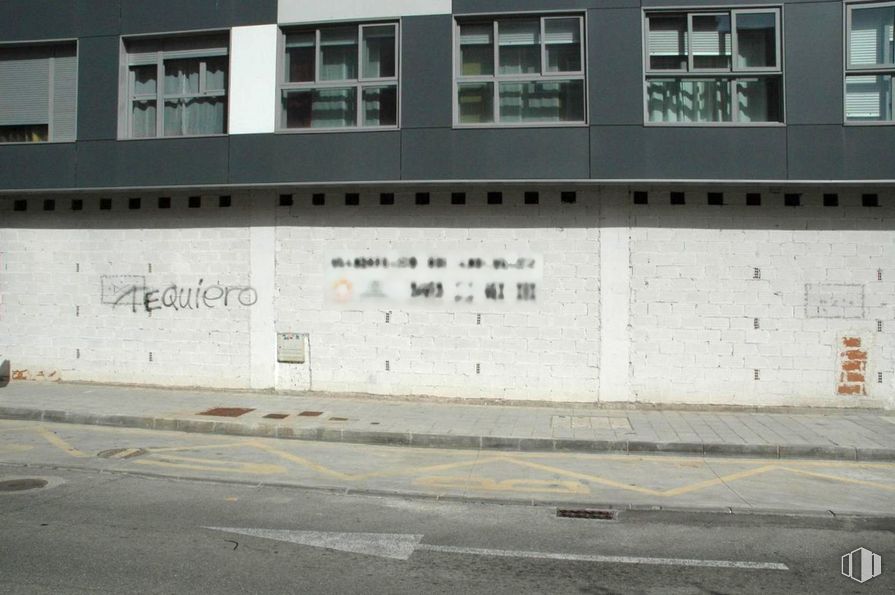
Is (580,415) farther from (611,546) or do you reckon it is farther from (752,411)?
Result: (611,546)

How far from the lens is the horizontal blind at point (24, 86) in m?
14.0

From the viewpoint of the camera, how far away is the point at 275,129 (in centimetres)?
1274

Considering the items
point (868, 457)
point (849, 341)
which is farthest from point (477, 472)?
point (849, 341)

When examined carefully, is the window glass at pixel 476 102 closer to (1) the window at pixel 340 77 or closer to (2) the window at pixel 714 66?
(1) the window at pixel 340 77

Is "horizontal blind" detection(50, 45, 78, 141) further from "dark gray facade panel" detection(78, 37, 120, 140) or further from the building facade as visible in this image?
"dark gray facade panel" detection(78, 37, 120, 140)

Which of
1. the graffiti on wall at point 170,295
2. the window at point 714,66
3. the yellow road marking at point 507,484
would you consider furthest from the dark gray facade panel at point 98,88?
the window at point 714,66

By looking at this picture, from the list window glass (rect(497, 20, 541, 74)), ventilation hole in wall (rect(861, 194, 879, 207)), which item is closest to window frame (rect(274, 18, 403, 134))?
window glass (rect(497, 20, 541, 74))

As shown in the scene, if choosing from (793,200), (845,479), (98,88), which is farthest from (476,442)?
(98,88)

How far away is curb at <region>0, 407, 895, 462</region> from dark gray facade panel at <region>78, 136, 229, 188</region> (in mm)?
4509

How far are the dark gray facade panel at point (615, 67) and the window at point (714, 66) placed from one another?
0.89ft

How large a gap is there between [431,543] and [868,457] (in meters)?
6.47

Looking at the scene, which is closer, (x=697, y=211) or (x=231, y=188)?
(x=697, y=211)

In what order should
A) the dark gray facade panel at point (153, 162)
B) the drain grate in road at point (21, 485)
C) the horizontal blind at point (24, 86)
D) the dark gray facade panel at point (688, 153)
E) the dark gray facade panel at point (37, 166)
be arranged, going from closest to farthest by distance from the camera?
the drain grate in road at point (21, 485), the dark gray facade panel at point (688, 153), the dark gray facade panel at point (153, 162), the dark gray facade panel at point (37, 166), the horizontal blind at point (24, 86)

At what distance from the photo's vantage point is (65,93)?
13.9 m
